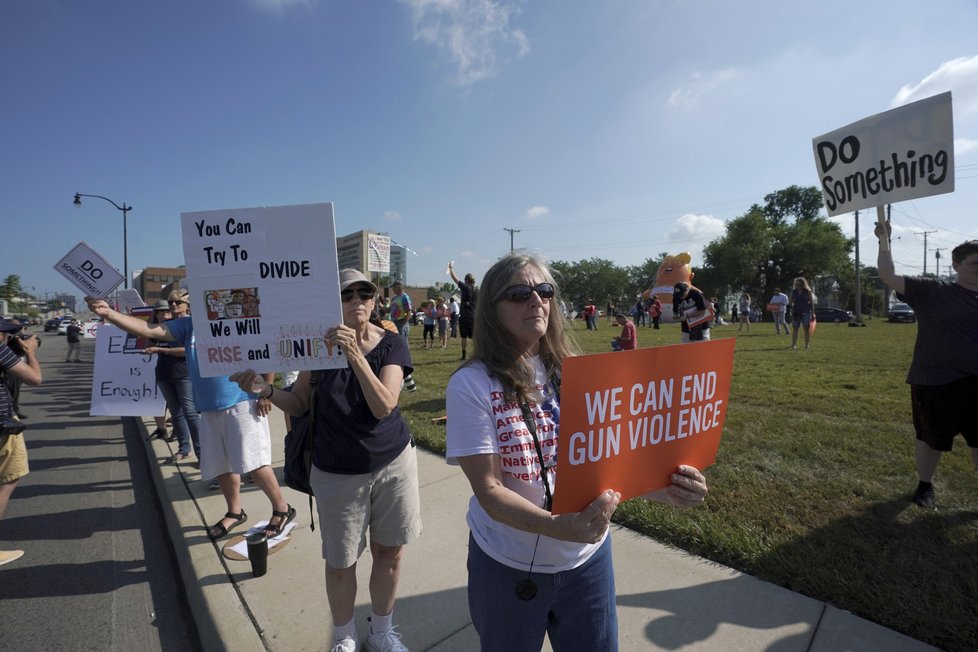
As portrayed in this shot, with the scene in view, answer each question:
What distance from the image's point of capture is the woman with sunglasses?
143 centimetres

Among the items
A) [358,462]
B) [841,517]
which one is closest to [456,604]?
[358,462]

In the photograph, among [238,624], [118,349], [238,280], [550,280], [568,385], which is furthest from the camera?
[118,349]

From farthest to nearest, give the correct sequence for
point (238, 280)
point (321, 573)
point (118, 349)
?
point (118, 349) → point (321, 573) → point (238, 280)

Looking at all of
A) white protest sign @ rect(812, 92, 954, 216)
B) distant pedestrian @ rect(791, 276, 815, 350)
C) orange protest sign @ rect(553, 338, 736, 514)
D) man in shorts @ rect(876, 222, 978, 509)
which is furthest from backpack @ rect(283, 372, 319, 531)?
distant pedestrian @ rect(791, 276, 815, 350)

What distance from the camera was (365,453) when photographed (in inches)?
91.4

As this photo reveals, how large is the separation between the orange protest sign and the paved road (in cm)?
279

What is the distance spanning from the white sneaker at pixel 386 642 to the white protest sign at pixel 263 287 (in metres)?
1.38

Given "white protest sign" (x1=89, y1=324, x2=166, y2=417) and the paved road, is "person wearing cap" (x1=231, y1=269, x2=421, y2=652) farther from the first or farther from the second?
"white protest sign" (x1=89, y1=324, x2=166, y2=417)

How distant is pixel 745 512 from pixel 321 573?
296cm

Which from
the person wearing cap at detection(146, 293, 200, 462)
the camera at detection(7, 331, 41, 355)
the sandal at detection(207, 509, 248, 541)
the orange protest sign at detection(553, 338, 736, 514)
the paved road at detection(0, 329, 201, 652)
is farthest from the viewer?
the person wearing cap at detection(146, 293, 200, 462)

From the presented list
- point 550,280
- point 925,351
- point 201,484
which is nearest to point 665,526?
point 925,351

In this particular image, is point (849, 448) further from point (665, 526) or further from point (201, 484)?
point (201, 484)

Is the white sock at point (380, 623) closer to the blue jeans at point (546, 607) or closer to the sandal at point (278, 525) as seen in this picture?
the blue jeans at point (546, 607)

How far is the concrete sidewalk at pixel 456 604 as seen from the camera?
7.80 ft
